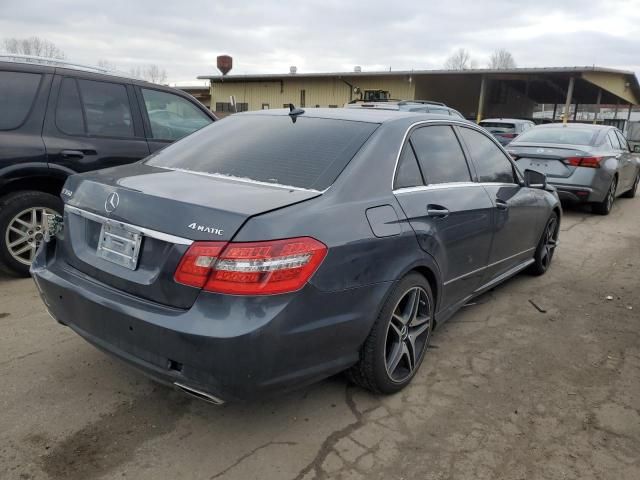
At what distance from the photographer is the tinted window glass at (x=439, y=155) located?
331 centimetres

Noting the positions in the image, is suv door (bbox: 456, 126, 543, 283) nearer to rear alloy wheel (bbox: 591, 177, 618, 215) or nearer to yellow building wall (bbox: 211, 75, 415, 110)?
rear alloy wheel (bbox: 591, 177, 618, 215)

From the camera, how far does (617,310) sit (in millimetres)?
4539

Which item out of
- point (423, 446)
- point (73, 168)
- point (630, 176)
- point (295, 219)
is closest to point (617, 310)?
point (423, 446)

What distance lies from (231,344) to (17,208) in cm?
323

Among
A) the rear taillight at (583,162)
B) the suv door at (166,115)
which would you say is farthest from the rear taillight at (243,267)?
the rear taillight at (583,162)

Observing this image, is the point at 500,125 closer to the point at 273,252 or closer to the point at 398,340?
the point at 398,340

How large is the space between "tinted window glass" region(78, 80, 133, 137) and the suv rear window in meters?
6.64

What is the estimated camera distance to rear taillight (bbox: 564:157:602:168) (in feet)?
26.6

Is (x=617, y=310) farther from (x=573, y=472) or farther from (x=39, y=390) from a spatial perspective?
(x=39, y=390)

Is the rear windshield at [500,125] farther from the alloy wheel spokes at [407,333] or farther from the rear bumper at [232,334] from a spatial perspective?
the rear bumper at [232,334]

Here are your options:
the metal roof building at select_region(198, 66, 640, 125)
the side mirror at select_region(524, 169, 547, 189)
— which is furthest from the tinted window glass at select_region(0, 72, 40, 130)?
the metal roof building at select_region(198, 66, 640, 125)

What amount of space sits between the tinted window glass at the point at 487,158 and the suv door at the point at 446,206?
0.19 metres

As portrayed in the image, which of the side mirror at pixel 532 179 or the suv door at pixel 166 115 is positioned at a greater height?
the suv door at pixel 166 115

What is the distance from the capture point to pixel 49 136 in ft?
14.9
